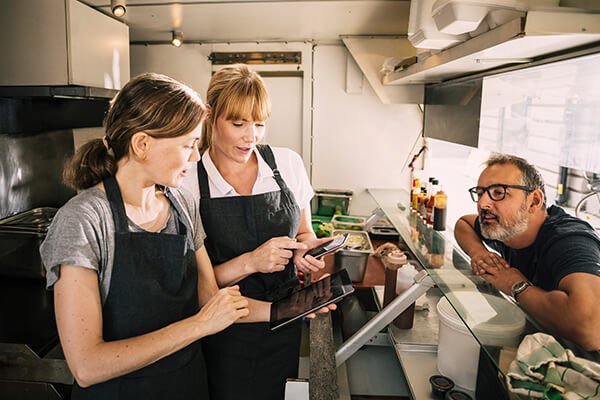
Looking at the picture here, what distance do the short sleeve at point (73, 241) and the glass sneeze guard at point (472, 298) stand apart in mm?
832

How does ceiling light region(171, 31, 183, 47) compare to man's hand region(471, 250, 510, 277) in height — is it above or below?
above

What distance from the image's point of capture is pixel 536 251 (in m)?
1.56

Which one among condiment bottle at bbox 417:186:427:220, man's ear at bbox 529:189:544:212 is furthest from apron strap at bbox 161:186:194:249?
condiment bottle at bbox 417:186:427:220

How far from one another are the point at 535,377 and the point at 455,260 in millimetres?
677

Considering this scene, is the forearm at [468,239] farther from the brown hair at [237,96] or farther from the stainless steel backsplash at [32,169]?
the stainless steel backsplash at [32,169]

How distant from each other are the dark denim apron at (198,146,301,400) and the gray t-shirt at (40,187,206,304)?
422 mm

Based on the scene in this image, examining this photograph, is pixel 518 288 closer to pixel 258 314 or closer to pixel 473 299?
pixel 473 299

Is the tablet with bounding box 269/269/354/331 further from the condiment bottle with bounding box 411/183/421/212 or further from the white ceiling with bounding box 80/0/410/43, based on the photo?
the white ceiling with bounding box 80/0/410/43

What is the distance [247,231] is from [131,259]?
1.70 ft

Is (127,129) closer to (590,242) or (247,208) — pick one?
(247,208)

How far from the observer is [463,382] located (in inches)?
52.8

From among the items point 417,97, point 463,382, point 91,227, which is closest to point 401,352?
point 463,382

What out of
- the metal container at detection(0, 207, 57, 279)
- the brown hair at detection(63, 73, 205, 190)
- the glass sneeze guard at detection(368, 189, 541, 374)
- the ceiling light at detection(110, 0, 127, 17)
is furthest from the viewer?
the ceiling light at detection(110, 0, 127, 17)

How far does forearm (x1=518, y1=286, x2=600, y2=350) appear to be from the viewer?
3.32ft
